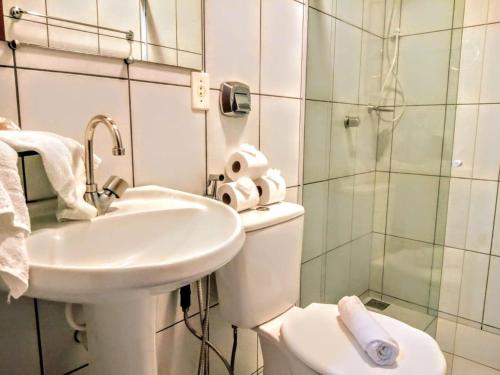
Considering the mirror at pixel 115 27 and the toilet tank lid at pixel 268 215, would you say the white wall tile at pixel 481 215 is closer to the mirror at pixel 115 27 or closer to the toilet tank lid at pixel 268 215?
Result: the toilet tank lid at pixel 268 215

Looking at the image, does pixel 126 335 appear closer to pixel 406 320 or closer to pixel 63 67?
pixel 63 67

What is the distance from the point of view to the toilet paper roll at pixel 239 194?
1.10 metres

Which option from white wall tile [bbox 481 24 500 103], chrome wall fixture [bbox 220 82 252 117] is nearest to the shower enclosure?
white wall tile [bbox 481 24 500 103]

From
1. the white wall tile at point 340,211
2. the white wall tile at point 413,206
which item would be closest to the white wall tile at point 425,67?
the white wall tile at point 413,206

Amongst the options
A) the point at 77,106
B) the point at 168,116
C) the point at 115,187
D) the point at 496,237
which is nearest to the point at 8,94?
the point at 77,106

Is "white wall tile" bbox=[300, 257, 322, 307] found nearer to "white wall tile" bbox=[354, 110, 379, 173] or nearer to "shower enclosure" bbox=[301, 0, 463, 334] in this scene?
"shower enclosure" bbox=[301, 0, 463, 334]

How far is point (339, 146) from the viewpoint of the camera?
1.70m

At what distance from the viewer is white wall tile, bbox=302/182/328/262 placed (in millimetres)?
1593

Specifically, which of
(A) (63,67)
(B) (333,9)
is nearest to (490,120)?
(B) (333,9)

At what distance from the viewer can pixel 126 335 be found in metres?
0.73

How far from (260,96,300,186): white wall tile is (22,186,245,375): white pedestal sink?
0.52 metres

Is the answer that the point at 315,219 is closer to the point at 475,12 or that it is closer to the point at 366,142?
the point at 366,142

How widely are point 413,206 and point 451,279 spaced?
16.5 inches

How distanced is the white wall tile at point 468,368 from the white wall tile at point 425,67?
123 cm
